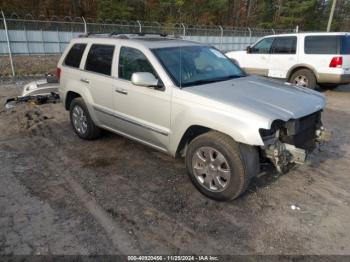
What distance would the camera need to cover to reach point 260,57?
1079 cm

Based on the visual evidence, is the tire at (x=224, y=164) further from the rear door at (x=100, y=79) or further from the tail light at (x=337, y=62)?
the tail light at (x=337, y=62)

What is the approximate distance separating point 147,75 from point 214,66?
121 centimetres

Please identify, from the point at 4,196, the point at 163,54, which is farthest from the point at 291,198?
the point at 4,196

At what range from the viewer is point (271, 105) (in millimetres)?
3482

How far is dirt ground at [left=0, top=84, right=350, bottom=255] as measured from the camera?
9.77 ft

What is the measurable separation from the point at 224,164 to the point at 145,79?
141 centimetres

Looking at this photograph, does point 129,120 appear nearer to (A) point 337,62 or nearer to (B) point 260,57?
(A) point 337,62


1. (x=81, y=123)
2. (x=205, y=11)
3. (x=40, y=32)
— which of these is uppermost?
(x=205, y=11)

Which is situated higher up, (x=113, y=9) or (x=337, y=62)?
(x=113, y=9)

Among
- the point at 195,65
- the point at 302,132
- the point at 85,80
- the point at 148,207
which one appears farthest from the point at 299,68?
the point at 148,207

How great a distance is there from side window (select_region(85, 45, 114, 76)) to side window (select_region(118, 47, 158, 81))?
254 millimetres

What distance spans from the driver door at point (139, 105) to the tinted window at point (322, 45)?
7.16 metres

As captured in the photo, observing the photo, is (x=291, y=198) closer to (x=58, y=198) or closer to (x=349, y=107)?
(x=58, y=198)

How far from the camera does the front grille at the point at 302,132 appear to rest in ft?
11.5
